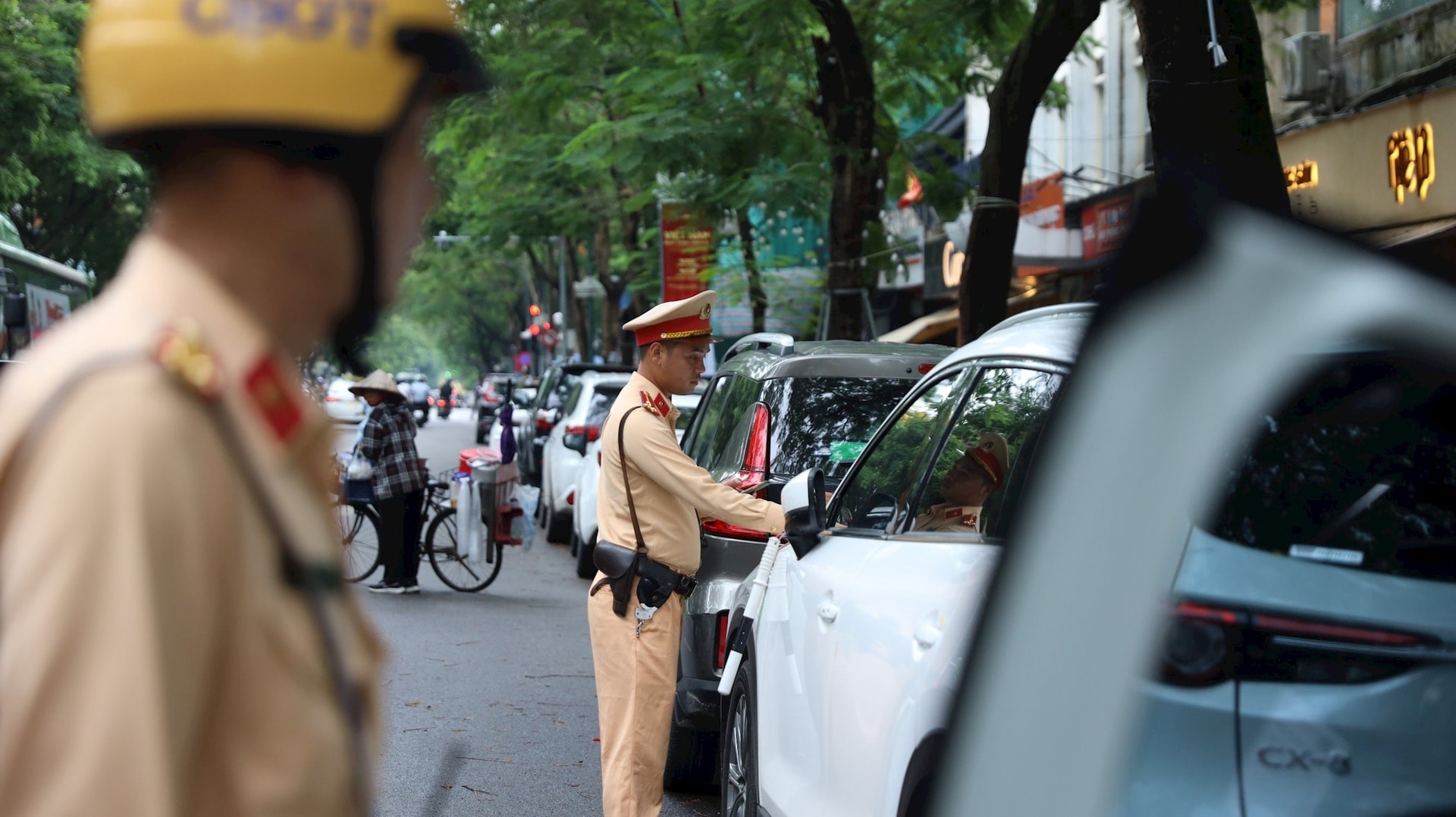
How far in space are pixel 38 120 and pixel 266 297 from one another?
2762 centimetres

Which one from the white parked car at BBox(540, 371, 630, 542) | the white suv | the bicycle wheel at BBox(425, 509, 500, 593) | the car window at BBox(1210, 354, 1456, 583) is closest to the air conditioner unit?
the white parked car at BBox(540, 371, 630, 542)

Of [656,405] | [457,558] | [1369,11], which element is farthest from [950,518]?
[1369,11]

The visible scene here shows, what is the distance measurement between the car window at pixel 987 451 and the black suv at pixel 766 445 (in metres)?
2.64

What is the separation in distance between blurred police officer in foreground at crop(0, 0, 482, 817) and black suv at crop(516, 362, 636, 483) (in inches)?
678

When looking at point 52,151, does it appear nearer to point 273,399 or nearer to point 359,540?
point 359,540

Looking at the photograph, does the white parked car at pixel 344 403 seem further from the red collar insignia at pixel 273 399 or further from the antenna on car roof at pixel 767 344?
the red collar insignia at pixel 273 399

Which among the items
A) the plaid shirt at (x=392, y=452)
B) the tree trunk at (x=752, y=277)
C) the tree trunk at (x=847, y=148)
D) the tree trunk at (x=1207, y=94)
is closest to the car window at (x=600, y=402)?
the tree trunk at (x=847, y=148)

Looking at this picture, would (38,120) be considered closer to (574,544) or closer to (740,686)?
(574,544)

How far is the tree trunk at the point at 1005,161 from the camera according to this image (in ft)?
38.9

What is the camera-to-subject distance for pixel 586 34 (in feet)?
56.8

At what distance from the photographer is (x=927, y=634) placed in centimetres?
328

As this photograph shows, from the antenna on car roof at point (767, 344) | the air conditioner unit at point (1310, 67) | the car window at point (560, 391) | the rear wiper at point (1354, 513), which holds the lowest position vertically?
the car window at point (560, 391)

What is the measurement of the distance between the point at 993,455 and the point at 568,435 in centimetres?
1095

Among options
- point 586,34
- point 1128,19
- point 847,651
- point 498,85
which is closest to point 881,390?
point 847,651
